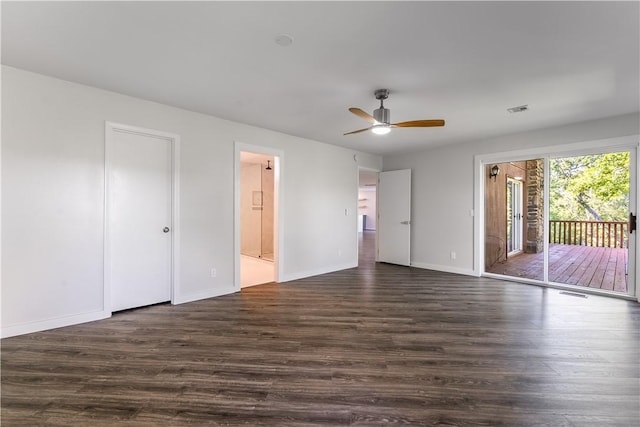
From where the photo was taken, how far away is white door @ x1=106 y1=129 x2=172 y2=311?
3.33 metres

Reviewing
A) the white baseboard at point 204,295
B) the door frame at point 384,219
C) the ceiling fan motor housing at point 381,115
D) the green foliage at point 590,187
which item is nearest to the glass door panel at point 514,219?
the green foliage at point 590,187

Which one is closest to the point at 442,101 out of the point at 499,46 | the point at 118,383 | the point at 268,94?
the point at 499,46

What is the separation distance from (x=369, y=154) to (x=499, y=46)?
4.22 metres

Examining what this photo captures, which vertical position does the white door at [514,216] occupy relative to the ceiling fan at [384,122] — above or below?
below

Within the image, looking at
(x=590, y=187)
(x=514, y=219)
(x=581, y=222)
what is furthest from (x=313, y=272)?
(x=514, y=219)

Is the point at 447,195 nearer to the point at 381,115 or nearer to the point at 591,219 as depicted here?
the point at 591,219

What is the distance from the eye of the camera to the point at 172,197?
3.73m

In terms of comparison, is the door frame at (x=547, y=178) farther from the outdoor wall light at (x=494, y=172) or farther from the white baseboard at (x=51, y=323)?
the white baseboard at (x=51, y=323)

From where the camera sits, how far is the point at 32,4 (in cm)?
187

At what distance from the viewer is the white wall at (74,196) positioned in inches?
108

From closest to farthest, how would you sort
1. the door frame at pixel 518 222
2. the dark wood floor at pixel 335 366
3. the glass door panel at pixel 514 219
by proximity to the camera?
the dark wood floor at pixel 335 366 → the glass door panel at pixel 514 219 → the door frame at pixel 518 222

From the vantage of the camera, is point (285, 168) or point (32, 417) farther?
point (285, 168)

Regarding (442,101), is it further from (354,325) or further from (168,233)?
(168,233)

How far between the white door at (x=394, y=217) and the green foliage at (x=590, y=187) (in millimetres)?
2460
